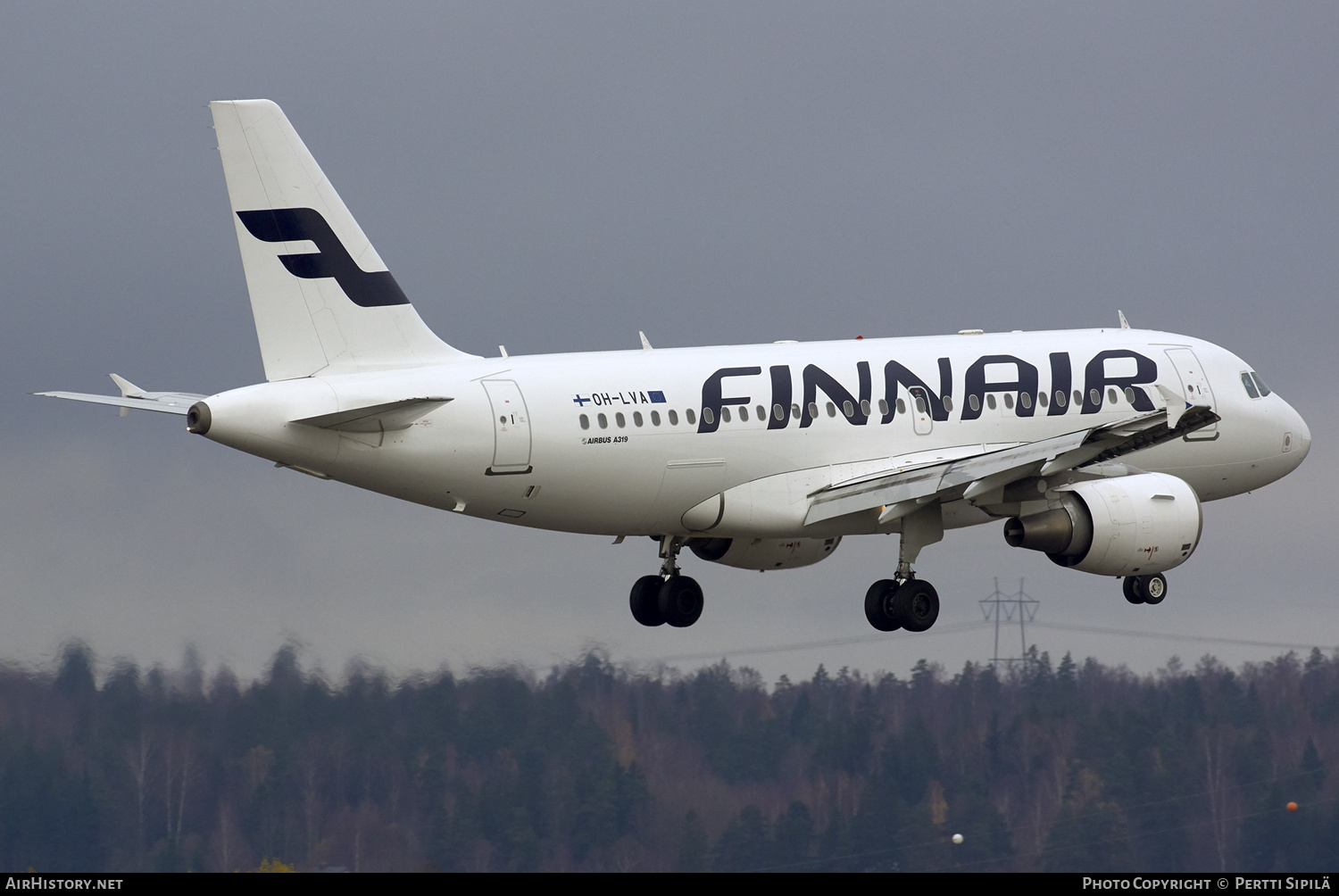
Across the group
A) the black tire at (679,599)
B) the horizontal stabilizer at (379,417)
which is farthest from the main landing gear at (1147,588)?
the horizontal stabilizer at (379,417)

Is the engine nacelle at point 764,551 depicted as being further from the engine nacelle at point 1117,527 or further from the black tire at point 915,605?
Result: the engine nacelle at point 1117,527

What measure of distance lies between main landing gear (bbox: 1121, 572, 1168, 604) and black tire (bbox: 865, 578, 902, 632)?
5.12 m

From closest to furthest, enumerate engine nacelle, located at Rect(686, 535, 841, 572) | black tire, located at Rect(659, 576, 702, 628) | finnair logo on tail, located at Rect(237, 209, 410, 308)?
1. finnair logo on tail, located at Rect(237, 209, 410, 308)
2. black tire, located at Rect(659, 576, 702, 628)
3. engine nacelle, located at Rect(686, 535, 841, 572)

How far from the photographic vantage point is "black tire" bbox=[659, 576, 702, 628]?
150 ft

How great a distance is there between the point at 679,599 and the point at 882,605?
15.2ft

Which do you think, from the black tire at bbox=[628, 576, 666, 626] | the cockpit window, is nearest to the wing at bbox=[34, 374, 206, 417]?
the black tire at bbox=[628, 576, 666, 626]

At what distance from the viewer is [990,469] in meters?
40.4

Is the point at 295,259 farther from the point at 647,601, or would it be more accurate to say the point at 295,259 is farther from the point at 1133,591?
the point at 1133,591

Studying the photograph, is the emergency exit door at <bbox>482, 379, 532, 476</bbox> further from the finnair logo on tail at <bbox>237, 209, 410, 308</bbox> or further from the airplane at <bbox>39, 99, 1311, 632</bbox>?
the finnair logo on tail at <bbox>237, 209, 410, 308</bbox>

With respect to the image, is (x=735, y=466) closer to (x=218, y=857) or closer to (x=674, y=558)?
(x=674, y=558)

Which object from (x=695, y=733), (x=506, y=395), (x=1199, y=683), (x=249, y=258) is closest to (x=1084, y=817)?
(x=1199, y=683)

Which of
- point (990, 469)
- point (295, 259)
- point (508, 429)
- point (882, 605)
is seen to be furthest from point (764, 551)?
point (295, 259)

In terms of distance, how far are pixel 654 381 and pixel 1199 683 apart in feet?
67.4

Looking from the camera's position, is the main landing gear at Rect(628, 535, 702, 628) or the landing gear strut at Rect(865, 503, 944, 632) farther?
the main landing gear at Rect(628, 535, 702, 628)
